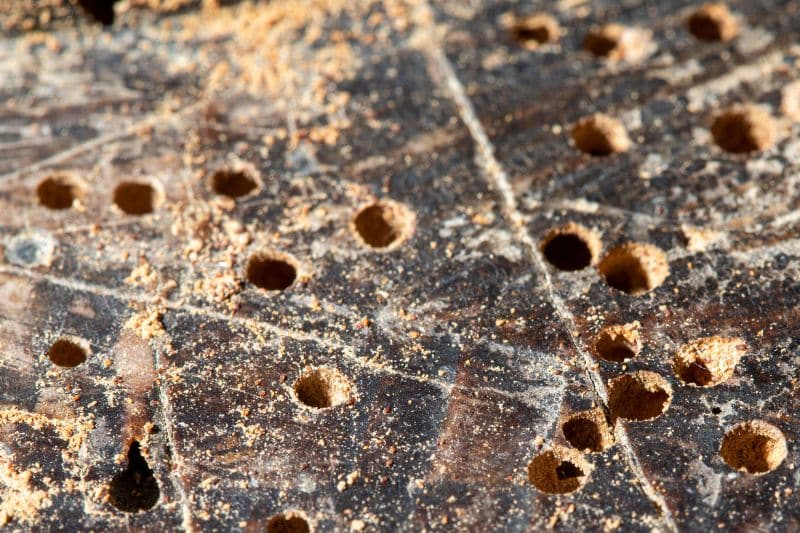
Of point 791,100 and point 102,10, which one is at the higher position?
point 102,10

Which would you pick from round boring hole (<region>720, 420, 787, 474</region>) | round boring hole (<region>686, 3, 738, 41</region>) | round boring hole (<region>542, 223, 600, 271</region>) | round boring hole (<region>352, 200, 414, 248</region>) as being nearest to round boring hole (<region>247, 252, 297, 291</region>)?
round boring hole (<region>352, 200, 414, 248</region>)

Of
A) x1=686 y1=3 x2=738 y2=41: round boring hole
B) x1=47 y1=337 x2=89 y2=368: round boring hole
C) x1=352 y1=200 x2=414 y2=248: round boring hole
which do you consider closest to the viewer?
x1=47 y1=337 x2=89 y2=368: round boring hole

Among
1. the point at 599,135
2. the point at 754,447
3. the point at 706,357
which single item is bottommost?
the point at 754,447

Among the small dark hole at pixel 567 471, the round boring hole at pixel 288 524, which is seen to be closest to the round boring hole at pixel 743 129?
the small dark hole at pixel 567 471

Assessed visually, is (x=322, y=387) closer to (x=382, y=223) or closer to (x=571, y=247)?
(x=382, y=223)

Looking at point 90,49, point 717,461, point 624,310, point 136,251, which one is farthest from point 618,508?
point 90,49

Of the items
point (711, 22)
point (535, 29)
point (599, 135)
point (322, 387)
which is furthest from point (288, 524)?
point (711, 22)

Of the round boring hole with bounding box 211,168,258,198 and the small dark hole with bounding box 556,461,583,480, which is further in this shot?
the round boring hole with bounding box 211,168,258,198

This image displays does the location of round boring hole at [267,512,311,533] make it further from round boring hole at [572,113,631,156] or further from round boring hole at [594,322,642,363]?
round boring hole at [572,113,631,156]

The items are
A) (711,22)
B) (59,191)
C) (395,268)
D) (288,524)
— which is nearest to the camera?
(288,524)
